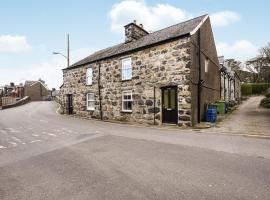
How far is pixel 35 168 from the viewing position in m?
6.02

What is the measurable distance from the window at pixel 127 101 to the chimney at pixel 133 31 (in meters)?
5.82

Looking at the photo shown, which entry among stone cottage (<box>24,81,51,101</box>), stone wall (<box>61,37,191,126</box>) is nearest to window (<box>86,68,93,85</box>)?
stone wall (<box>61,37,191,126</box>)

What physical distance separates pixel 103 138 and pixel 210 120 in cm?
823

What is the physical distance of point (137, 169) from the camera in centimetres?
568

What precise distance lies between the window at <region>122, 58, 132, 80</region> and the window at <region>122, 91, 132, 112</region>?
1231 millimetres

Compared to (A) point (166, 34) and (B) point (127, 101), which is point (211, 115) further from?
(A) point (166, 34)

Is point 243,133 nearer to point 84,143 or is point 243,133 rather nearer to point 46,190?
point 84,143

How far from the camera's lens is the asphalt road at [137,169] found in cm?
430

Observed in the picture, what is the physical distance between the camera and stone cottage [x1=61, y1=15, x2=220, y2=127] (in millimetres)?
13758

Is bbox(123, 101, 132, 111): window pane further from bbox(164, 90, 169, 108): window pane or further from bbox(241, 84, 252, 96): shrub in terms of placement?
bbox(241, 84, 252, 96): shrub

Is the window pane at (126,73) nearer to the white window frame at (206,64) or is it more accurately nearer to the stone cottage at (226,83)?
the white window frame at (206,64)

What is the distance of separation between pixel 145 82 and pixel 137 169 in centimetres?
1058

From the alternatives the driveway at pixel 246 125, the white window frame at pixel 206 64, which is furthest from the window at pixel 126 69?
the driveway at pixel 246 125

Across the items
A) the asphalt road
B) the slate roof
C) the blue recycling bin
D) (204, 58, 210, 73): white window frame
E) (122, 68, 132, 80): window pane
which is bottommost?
the asphalt road
